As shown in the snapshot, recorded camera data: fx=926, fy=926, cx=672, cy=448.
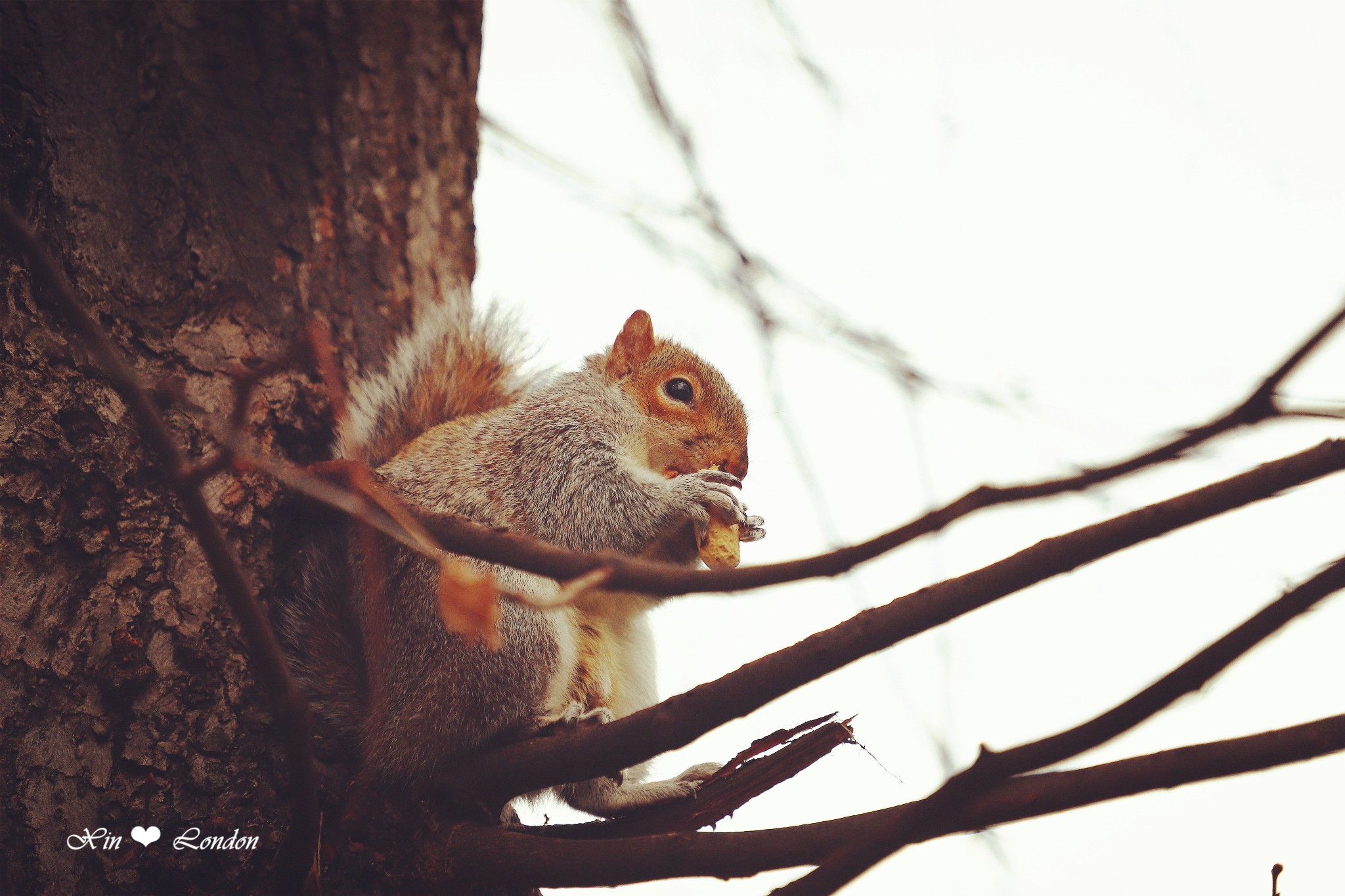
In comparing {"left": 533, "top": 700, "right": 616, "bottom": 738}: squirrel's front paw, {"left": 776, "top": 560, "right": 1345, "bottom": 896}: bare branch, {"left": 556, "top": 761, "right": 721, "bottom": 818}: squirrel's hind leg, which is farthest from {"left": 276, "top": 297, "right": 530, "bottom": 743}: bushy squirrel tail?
{"left": 776, "top": 560, "right": 1345, "bottom": 896}: bare branch

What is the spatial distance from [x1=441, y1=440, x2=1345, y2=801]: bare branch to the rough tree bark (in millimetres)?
312

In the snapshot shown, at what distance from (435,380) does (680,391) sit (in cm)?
58

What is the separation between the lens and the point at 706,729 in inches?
38.5

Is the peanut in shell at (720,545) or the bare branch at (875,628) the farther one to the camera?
the peanut in shell at (720,545)

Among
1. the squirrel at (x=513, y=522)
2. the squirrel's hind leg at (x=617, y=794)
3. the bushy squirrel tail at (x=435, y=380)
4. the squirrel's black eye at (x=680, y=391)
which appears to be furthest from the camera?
the squirrel's black eye at (x=680, y=391)

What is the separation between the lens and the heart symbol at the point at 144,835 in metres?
1.09

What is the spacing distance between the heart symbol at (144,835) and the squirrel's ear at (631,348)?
1352mm

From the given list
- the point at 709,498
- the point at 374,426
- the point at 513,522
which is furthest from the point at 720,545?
the point at 374,426

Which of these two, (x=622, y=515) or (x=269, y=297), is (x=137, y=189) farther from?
(x=622, y=515)

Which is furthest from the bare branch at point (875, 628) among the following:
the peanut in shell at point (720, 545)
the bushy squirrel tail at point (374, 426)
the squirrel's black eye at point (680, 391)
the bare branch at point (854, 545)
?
the squirrel's black eye at point (680, 391)

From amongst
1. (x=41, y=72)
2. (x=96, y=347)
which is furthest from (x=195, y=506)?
(x=41, y=72)

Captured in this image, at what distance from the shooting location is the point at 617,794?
1548 millimetres

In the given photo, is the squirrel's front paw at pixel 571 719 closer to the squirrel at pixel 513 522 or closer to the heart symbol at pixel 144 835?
the squirrel at pixel 513 522

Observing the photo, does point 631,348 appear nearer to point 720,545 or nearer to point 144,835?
point 720,545
